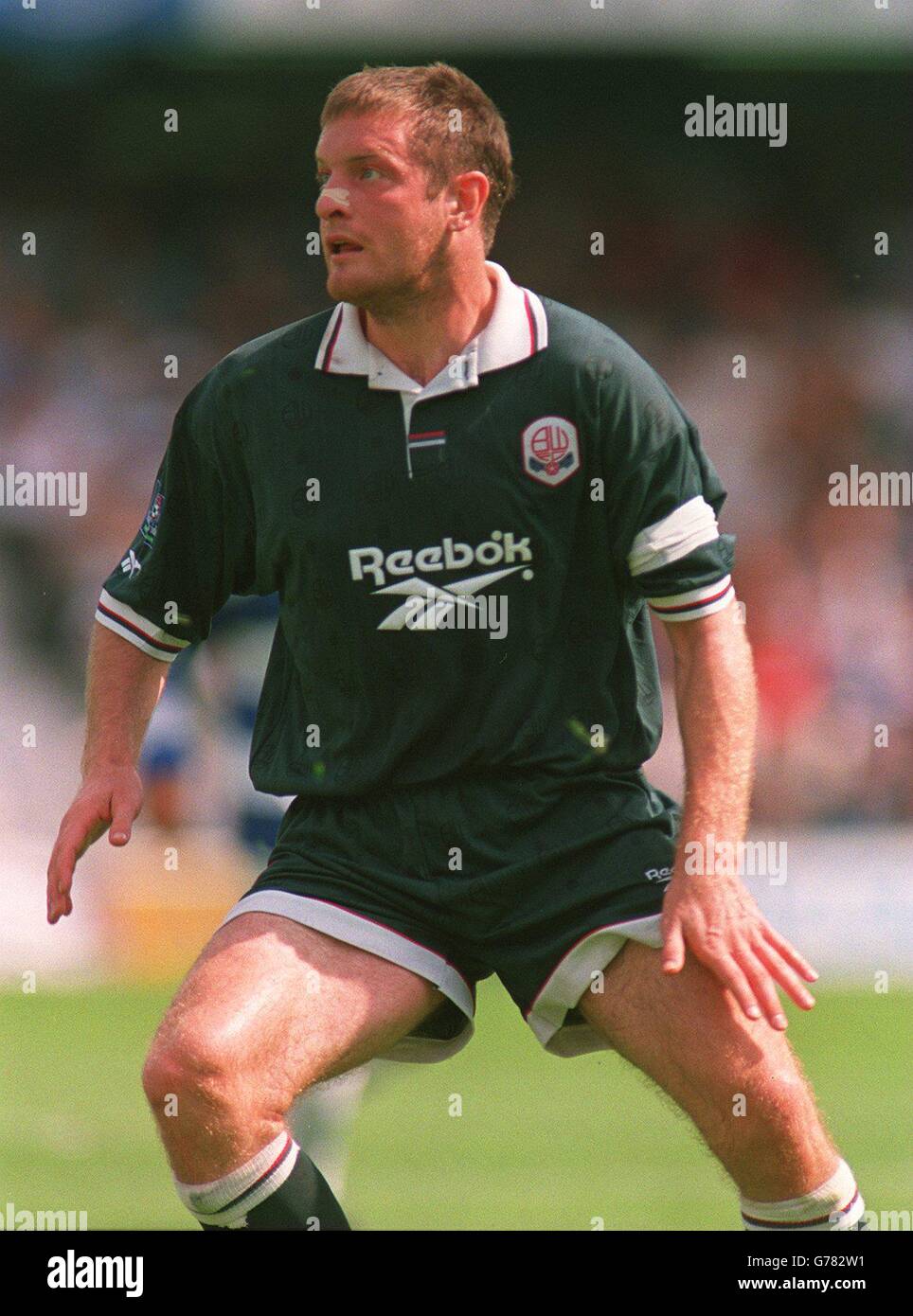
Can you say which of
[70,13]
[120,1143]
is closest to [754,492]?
[70,13]

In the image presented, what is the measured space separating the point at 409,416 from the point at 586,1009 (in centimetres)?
121

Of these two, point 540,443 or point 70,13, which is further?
point 70,13

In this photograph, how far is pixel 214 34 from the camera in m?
11.0

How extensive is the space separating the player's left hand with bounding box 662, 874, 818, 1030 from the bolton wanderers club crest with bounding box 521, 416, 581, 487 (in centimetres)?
82

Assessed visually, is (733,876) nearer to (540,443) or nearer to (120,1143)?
(540,443)

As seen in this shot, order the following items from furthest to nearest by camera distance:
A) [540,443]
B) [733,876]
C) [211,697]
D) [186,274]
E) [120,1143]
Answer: [186,274] → [211,697] → [120,1143] → [540,443] → [733,876]

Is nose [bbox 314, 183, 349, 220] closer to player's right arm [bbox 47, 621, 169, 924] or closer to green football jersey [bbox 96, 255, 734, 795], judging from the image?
green football jersey [bbox 96, 255, 734, 795]

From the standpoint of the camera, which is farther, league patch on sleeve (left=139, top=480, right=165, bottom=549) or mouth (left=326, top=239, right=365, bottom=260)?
league patch on sleeve (left=139, top=480, right=165, bottom=549)

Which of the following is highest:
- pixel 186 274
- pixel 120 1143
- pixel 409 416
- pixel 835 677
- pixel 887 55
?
pixel 887 55

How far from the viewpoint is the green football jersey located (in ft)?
12.5

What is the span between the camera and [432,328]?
3.94 m

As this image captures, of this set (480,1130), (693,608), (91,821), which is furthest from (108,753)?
(480,1130)

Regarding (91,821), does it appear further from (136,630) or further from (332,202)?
(332,202)

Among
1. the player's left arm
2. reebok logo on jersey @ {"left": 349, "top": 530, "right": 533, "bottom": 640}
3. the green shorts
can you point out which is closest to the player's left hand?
the player's left arm
